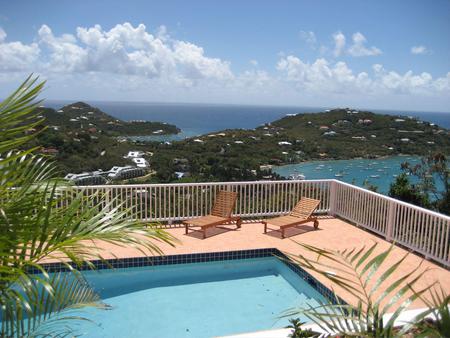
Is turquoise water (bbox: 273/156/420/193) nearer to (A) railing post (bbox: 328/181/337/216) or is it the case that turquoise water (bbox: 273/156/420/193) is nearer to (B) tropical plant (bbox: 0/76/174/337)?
(A) railing post (bbox: 328/181/337/216)

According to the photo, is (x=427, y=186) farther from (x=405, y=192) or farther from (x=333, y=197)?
(x=333, y=197)

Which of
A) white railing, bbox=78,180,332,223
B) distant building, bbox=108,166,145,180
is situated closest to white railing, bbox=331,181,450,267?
white railing, bbox=78,180,332,223

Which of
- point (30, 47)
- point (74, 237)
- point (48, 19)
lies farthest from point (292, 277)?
point (30, 47)

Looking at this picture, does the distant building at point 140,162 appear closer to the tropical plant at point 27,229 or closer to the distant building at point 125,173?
the distant building at point 125,173

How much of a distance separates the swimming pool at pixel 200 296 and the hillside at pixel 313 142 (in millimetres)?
8802

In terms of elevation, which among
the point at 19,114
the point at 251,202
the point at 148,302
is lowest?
the point at 148,302

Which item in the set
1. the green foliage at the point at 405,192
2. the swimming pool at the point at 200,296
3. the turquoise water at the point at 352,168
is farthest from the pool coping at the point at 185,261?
the turquoise water at the point at 352,168

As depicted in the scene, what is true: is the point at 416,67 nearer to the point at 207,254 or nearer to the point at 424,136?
the point at 424,136

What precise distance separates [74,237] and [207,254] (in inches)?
186

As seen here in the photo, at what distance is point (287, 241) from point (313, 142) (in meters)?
25.5

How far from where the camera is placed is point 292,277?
6312 mm

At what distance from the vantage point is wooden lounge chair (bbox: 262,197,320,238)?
765cm

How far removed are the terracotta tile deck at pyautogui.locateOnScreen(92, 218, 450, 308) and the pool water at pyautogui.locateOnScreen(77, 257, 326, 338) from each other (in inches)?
12.4

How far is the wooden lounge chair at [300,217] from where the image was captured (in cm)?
765
